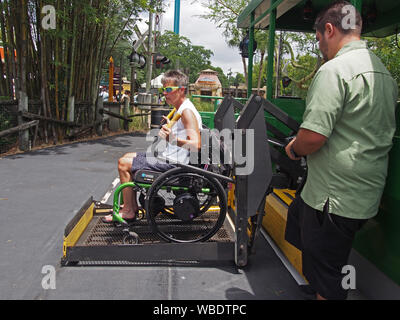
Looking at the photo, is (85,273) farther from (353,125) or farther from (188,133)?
(353,125)

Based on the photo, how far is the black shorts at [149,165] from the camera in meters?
3.16

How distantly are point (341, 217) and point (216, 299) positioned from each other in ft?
3.33

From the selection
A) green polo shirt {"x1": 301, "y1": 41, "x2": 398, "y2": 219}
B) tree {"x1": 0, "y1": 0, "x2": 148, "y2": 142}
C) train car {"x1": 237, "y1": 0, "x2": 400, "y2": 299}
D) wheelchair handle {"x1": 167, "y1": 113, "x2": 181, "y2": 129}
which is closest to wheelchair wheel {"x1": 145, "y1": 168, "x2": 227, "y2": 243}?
wheelchair handle {"x1": 167, "y1": 113, "x2": 181, "y2": 129}

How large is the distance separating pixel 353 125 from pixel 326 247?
0.62 m

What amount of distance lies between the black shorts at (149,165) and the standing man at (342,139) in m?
1.43

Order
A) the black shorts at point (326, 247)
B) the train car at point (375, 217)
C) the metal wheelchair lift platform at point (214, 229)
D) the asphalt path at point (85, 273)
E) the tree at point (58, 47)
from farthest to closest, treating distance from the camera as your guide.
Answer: the tree at point (58, 47)
the metal wheelchair lift platform at point (214, 229)
the asphalt path at point (85, 273)
the train car at point (375, 217)
the black shorts at point (326, 247)

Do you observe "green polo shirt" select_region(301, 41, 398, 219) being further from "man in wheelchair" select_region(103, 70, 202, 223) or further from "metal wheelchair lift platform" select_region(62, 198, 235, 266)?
"man in wheelchair" select_region(103, 70, 202, 223)

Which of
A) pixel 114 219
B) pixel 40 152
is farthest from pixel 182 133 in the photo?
pixel 40 152

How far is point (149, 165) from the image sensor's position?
3182 mm

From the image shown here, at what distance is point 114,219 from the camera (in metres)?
3.34

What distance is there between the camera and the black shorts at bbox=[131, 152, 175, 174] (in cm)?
316

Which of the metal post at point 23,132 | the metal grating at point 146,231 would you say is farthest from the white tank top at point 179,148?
the metal post at point 23,132

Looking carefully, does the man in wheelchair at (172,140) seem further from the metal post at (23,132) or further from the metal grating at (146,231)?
the metal post at (23,132)

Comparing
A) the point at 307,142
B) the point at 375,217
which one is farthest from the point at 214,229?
the point at 307,142
